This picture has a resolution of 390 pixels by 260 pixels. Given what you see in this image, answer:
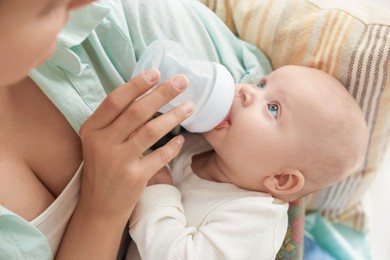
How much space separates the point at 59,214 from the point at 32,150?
0.43 feet

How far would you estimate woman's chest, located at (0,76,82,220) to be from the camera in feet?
2.58

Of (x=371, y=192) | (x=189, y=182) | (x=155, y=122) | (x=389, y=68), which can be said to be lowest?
(x=371, y=192)

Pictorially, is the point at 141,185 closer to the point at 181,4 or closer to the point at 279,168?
the point at 279,168

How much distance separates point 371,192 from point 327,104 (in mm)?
654

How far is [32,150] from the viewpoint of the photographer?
827 mm

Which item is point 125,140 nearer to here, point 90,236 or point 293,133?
point 90,236

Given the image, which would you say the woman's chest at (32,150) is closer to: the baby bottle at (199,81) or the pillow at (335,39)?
the baby bottle at (199,81)

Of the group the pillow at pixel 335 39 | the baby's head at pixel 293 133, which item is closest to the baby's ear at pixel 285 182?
the baby's head at pixel 293 133

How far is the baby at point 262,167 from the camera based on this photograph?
0.91 meters

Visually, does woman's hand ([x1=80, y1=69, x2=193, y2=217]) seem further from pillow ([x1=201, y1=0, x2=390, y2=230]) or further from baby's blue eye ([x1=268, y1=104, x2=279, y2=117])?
pillow ([x1=201, y1=0, x2=390, y2=230])

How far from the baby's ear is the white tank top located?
0.40 m

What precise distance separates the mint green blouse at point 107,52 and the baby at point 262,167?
5.1 inches

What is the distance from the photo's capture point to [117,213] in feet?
2.78

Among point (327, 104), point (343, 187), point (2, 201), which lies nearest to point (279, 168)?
point (327, 104)
